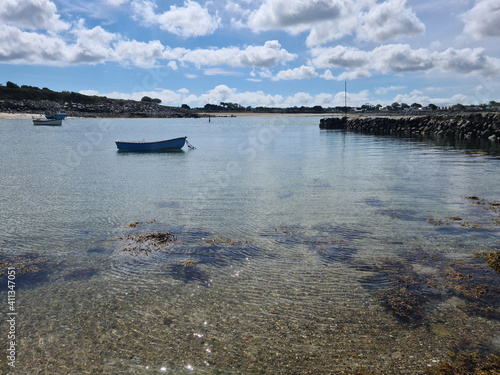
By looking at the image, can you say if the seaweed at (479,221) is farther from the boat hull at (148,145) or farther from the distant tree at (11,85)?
the distant tree at (11,85)

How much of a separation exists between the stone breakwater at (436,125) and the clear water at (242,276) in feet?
133

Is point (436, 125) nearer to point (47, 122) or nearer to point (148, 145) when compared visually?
point (148, 145)

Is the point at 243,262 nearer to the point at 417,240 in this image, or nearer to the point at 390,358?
the point at 390,358

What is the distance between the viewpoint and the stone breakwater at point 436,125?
2109 inches

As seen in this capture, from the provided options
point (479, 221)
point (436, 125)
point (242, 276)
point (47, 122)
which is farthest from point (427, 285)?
point (47, 122)

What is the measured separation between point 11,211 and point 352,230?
15.5 m

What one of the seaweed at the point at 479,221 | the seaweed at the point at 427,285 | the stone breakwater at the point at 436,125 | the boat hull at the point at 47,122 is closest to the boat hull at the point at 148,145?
the seaweed at the point at 479,221

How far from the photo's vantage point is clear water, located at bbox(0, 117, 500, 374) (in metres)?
6.48

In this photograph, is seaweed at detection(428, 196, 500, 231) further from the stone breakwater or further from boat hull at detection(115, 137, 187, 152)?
the stone breakwater

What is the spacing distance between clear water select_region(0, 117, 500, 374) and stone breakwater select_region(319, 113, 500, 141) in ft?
133

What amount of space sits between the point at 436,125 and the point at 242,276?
7152 centimetres

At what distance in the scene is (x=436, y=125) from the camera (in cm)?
6850

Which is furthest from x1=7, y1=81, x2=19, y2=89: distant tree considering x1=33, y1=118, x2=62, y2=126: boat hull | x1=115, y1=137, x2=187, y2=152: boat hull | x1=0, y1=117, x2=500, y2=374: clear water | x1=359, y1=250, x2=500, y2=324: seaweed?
x1=359, y1=250, x2=500, y2=324: seaweed

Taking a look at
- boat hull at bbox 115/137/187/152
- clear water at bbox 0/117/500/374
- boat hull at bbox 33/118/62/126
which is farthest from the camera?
boat hull at bbox 33/118/62/126
